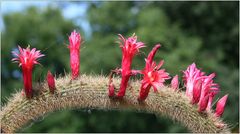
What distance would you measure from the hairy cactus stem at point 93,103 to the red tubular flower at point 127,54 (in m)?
0.07

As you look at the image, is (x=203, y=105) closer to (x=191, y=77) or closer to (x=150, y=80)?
(x=191, y=77)

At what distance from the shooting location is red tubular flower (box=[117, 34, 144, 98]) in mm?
3553

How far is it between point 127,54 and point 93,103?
37 centimetres

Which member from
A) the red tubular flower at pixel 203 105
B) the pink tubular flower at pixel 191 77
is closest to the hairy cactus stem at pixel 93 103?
the red tubular flower at pixel 203 105

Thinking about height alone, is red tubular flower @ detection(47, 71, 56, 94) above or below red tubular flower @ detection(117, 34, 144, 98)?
below

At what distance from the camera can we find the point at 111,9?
1257 inches

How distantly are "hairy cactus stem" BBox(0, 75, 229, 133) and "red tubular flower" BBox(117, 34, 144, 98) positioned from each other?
0.07 metres

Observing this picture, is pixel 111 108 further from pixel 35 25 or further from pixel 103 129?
pixel 35 25

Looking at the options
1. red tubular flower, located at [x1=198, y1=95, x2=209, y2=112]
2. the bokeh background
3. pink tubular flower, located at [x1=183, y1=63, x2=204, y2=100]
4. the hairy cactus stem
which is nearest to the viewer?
the hairy cactus stem

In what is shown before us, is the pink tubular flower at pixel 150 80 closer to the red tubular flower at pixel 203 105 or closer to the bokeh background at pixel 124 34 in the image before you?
the red tubular flower at pixel 203 105

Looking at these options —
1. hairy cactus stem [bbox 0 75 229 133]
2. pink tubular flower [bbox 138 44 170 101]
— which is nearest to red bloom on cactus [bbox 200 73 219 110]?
hairy cactus stem [bbox 0 75 229 133]

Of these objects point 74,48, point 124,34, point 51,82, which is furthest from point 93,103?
point 124,34

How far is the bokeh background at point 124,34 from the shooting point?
24.0 metres

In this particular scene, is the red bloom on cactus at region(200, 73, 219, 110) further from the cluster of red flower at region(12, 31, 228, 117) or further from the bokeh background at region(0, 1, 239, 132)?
the bokeh background at region(0, 1, 239, 132)
